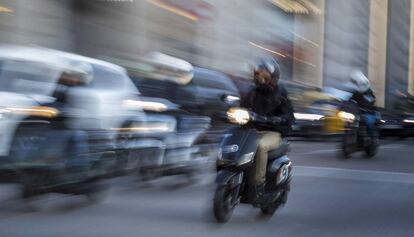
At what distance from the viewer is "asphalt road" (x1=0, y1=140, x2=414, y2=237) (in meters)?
6.71

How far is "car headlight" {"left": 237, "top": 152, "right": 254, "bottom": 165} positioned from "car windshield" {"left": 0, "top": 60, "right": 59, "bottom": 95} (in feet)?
8.20

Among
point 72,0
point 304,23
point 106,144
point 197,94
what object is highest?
point 304,23

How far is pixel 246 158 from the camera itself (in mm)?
7059

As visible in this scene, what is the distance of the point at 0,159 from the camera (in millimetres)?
7578

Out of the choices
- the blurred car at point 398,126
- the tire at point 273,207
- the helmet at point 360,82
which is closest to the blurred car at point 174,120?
the tire at point 273,207

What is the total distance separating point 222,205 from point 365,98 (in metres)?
8.40

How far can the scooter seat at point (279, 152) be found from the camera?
7398mm

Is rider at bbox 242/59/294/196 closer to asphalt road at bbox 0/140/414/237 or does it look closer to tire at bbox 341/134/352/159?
asphalt road at bbox 0/140/414/237

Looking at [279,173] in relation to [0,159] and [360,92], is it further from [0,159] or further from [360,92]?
[360,92]

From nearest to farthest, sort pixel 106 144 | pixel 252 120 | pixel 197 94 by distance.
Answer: pixel 252 120 → pixel 106 144 → pixel 197 94

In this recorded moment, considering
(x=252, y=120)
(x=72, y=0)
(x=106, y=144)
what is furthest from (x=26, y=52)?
(x=72, y=0)

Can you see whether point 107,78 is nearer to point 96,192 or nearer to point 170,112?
point 170,112

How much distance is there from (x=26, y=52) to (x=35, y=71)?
49 cm

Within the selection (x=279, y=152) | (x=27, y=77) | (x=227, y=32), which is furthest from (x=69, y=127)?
(x=227, y=32)
